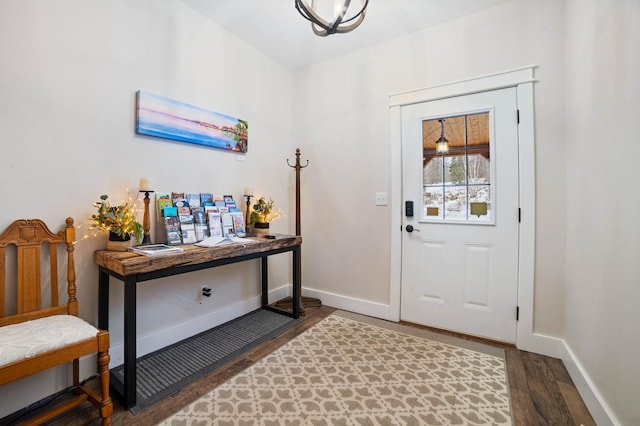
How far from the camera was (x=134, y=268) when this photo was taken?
1.56 m

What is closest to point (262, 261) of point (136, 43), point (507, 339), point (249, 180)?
point (249, 180)

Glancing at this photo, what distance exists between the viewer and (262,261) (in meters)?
3.04

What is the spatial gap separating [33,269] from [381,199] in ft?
8.46

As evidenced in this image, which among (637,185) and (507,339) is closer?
(637,185)

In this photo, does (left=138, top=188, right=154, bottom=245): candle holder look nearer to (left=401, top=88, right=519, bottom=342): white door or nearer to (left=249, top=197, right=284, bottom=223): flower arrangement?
(left=249, top=197, right=284, bottom=223): flower arrangement

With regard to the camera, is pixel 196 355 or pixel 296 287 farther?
pixel 296 287

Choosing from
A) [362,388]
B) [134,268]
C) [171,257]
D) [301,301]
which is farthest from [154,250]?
Answer: [301,301]

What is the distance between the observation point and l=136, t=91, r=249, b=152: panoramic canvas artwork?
2078 mm

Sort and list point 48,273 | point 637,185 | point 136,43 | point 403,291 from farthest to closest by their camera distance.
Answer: point 403,291
point 136,43
point 48,273
point 637,185

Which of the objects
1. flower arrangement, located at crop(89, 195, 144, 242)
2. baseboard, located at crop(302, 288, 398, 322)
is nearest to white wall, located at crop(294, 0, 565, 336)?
baseboard, located at crop(302, 288, 398, 322)

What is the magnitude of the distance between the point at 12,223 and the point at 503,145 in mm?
3280

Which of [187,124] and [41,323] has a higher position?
[187,124]

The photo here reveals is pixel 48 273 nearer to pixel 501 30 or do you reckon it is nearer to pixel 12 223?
pixel 12 223

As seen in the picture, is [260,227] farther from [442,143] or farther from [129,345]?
[442,143]
